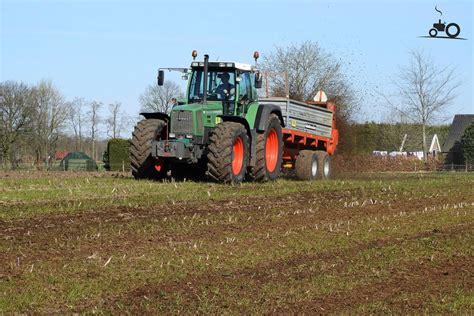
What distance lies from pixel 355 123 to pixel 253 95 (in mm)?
21594

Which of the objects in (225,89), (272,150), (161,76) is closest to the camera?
(161,76)

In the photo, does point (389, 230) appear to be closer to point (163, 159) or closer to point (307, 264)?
point (307, 264)

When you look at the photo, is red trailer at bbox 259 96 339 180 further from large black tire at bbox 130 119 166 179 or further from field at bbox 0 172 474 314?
field at bbox 0 172 474 314

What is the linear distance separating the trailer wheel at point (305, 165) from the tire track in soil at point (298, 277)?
37.6 feet

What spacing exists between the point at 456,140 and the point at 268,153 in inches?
2285

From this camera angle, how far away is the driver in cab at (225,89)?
18109 millimetres

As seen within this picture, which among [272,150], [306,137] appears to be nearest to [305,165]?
[306,137]

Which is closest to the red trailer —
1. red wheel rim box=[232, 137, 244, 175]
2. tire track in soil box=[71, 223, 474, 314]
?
red wheel rim box=[232, 137, 244, 175]

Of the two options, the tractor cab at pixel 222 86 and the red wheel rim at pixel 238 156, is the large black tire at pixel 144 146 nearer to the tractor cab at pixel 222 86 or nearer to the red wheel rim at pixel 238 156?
the tractor cab at pixel 222 86

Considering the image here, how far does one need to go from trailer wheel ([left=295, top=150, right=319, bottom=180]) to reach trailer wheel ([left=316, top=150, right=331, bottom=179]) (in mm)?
394

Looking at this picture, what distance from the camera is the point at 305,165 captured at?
21.5m

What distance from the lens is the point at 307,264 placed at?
8578 millimetres

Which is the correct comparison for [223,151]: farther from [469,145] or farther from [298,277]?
[469,145]

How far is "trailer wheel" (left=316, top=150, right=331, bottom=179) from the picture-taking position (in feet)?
72.6
